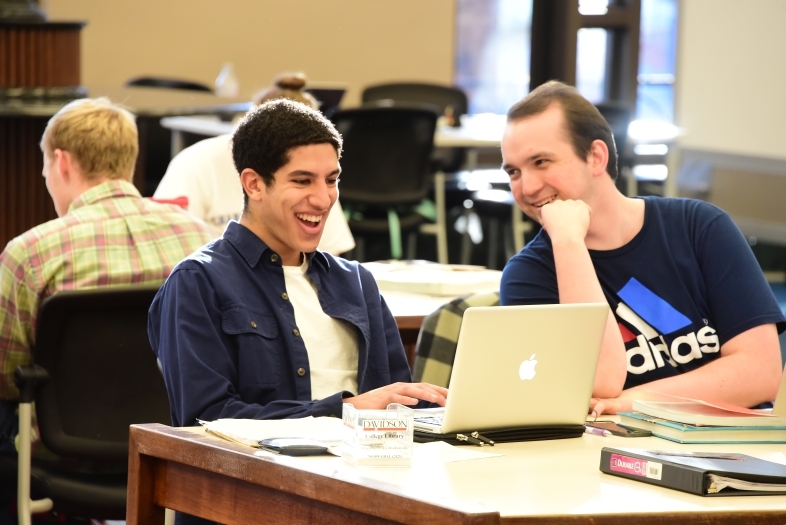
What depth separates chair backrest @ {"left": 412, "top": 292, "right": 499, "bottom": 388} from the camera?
239 centimetres

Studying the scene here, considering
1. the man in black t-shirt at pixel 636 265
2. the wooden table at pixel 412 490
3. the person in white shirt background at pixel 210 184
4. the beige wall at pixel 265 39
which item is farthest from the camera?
the beige wall at pixel 265 39

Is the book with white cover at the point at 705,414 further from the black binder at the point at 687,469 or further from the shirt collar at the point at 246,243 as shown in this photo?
the shirt collar at the point at 246,243

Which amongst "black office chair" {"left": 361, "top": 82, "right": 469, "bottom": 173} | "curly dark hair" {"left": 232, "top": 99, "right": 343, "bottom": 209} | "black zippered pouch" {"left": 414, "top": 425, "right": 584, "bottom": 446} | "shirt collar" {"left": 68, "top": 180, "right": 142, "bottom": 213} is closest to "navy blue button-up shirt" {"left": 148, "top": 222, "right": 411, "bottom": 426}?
"curly dark hair" {"left": 232, "top": 99, "right": 343, "bottom": 209}

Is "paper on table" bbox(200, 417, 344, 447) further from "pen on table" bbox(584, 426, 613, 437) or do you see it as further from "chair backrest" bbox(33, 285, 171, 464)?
"chair backrest" bbox(33, 285, 171, 464)

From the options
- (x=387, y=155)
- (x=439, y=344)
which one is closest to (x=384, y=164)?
(x=387, y=155)

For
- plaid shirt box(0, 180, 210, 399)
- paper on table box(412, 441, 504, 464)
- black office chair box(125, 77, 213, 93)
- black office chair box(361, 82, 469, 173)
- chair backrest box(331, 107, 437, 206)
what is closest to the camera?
paper on table box(412, 441, 504, 464)

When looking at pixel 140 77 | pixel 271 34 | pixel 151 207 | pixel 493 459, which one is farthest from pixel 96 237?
pixel 271 34

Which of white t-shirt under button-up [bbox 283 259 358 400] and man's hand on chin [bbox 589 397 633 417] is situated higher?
white t-shirt under button-up [bbox 283 259 358 400]

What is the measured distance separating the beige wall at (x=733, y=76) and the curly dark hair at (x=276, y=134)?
4432 mm

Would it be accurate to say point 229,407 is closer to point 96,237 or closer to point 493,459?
point 493,459

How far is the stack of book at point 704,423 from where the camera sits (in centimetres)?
181

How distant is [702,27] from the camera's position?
26.5 ft

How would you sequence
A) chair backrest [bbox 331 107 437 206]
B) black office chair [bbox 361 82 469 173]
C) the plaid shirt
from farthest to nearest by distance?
black office chair [bbox 361 82 469 173] → chair backrest [bbox 331 107 437 206] → the plaid shirt

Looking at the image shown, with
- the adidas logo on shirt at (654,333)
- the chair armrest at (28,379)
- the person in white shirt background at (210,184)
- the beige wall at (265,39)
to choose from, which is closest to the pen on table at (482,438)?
the adidas logo on shirt at (654,333)
